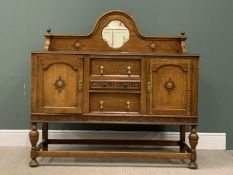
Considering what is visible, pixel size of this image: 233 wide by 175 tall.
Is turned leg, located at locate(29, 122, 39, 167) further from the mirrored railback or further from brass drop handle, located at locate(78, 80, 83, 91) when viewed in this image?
the mirrored railback

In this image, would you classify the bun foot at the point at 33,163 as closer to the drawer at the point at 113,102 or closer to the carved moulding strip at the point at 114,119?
the carved moulding strip at the point at 114,119

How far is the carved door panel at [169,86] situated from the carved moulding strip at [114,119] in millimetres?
41

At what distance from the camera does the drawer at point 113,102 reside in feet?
8.11

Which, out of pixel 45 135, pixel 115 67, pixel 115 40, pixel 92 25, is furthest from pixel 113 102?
pixel 92 25

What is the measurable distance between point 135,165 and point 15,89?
1096mm

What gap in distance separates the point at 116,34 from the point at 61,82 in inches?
22.0

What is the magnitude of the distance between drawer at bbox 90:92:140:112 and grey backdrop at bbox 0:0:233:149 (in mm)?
548

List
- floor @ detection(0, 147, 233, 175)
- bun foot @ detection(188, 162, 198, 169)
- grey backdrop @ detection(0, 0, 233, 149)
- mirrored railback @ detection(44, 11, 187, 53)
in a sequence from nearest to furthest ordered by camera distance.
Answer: floor @ detection(0, 147, 233, 175) → bun foot @ detection(188, 162, 198, 169) → mirrored railback @ detection(44, 11, 187, 53) → grey backdrop @ detection(0, 0, 233, 149)

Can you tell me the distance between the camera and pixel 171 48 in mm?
2791

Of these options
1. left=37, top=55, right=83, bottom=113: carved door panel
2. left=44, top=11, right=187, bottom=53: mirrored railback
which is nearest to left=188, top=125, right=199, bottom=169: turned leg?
left=44, top=11, right=187, bottom=53: mirrored railback

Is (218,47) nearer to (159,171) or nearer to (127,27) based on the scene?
(127,27)

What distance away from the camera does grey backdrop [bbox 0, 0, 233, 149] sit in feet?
9.65

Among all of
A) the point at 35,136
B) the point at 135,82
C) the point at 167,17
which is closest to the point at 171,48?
the point at 167,17

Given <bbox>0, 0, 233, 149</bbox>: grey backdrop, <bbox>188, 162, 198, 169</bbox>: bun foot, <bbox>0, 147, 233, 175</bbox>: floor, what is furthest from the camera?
<bbox>0, 0, 233, 149</bbox>: grey backdrop
